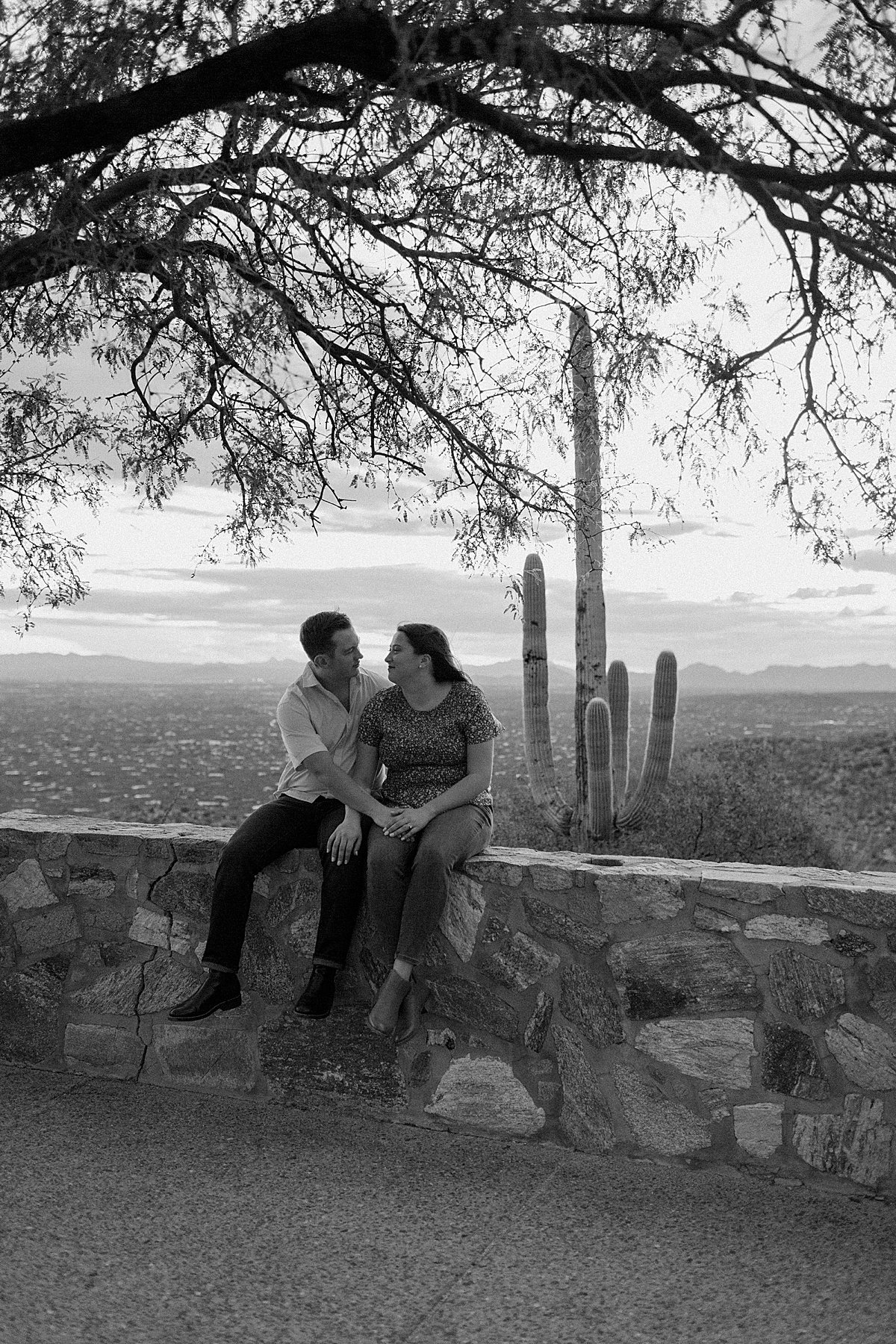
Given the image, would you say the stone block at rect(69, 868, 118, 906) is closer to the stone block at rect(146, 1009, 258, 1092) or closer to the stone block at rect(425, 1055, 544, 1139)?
the stone block at rect(146, 1009, 258, 1092)

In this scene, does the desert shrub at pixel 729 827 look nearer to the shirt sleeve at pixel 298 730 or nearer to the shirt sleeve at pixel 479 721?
the shirt sleeve at pixel 479 721

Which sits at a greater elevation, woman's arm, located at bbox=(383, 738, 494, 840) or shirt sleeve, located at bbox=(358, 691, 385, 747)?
shirt sleeve, located at bbox=(358, 691, 385, 747)

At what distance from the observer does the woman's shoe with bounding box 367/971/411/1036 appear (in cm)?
375

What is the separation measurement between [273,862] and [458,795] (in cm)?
74

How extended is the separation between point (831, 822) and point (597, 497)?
6718 mm

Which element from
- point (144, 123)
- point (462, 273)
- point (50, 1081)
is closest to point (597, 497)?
point (462, 273)

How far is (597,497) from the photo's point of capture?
20.0ft

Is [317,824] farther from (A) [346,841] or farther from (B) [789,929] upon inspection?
(B) [789,929]

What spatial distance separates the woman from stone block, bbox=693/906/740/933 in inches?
29.7

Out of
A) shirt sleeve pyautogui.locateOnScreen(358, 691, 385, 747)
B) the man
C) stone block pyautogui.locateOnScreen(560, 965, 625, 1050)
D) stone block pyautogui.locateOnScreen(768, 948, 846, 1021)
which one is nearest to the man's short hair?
the man

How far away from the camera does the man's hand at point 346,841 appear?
153 inches

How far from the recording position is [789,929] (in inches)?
140

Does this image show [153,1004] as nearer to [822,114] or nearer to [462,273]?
[462,273]

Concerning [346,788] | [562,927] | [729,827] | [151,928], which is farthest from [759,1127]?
[729,827]
